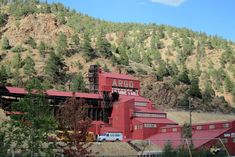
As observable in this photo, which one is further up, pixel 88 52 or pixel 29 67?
pixel 88 52

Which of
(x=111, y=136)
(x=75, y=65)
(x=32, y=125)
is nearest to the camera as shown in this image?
(x=32, y=125)

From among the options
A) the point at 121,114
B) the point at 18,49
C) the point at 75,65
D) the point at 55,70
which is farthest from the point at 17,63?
the point at 121,114

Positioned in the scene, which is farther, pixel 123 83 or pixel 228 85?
pixel 228 85

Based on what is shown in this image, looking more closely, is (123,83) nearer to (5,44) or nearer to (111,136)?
(111,136)

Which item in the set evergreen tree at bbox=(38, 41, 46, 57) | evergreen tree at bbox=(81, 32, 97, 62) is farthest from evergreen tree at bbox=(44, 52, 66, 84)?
evergreen tree at bbox=(81, 32, 97, 62)

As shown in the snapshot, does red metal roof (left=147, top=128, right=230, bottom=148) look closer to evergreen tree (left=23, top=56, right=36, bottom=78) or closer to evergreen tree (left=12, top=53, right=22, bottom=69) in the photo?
evergreen tree (left=23, top=56, right=36, bottom=78)

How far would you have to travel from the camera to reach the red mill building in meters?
73.1

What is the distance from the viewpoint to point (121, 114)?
8212cm

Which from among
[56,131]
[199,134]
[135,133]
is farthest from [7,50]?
[56,131]

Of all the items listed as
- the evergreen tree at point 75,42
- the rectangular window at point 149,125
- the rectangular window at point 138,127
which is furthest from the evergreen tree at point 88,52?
the rectangular window at point 149,125

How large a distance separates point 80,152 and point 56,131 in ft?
11.8

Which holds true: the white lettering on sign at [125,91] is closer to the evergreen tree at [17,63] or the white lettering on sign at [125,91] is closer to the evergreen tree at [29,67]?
the evergreen tree at [29,67]

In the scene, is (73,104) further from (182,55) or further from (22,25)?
(182,55)

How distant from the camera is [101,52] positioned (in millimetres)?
139750
